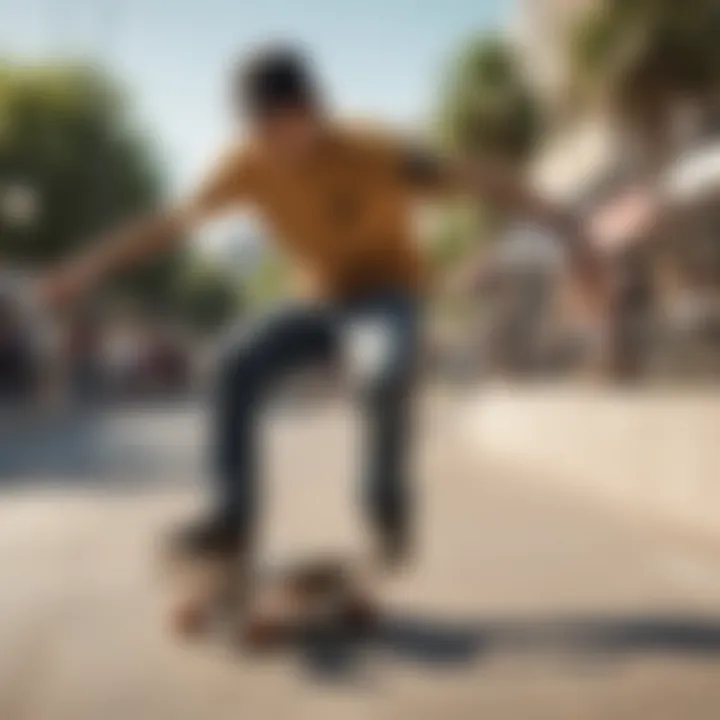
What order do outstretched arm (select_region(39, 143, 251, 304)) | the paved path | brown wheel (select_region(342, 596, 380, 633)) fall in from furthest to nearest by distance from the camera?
brown wheel (select_region(342, 596, 380, 633)), the paved path, outstretched arm (select_region(39, 143, 251, 304))

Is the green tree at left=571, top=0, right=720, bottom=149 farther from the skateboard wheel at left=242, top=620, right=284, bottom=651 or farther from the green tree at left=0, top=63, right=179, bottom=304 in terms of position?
the skateboard wheel at left=242, top=620, right=284, bottom=651

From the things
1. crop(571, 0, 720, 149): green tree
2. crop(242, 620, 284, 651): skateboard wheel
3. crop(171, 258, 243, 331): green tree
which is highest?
crop(571, 0, 720, 149): green tree

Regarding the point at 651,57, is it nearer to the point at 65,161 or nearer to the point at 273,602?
the point at 273,602

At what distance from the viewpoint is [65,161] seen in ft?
8.39

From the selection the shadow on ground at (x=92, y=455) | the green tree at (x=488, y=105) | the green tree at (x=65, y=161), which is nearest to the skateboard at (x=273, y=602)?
the shadow on ground at (x=92, y=455)

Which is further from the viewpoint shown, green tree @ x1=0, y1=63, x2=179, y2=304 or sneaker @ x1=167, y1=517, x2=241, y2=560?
sneaker @ x1=167, y1=517, x2=241, y2=560

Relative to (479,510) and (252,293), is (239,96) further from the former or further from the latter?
(479,510)

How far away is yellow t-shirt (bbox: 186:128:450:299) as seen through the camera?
9.09 ft

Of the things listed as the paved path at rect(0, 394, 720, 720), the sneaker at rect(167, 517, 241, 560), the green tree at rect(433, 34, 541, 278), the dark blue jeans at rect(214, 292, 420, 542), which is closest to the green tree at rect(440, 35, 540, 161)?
the green tree at rect(433, 34, 541, 278)

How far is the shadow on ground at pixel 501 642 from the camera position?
3.38 meters

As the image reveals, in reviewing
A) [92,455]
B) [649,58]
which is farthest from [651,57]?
[92,455]

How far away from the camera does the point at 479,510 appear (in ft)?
17.9

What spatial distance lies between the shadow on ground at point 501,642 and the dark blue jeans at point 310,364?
1.05 feet

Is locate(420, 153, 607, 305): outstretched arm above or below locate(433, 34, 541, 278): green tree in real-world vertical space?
below
